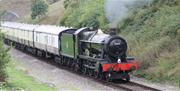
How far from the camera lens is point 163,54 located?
2686 cm

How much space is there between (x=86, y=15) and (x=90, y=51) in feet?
63.8

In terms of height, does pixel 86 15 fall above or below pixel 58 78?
above

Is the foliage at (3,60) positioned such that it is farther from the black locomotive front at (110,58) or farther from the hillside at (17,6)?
the hillside at (17,6)

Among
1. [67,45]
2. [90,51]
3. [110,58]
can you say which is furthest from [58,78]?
[67,45]

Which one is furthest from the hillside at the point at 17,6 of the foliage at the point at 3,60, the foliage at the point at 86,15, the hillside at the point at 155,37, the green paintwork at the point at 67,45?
the foliage at the point at 3,60

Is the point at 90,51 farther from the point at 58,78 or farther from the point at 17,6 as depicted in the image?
the point at 17,6

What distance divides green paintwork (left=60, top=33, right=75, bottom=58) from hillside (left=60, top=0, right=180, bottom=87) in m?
3.72

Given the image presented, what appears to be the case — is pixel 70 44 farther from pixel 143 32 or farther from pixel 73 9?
pixel 73 9

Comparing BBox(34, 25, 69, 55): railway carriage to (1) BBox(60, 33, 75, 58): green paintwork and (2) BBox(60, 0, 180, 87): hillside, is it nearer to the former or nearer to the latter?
(1) BBox(60, 33, 75, 58): green paintwork

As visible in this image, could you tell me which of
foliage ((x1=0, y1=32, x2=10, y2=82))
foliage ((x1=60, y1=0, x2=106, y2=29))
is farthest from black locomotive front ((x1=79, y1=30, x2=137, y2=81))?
foliage ((x1=60, y1=0, x2=106, y2=29))

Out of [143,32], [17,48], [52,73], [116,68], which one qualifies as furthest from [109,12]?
[17,48]

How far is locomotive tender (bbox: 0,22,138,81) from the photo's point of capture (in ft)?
81.1

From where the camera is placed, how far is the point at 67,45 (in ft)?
102

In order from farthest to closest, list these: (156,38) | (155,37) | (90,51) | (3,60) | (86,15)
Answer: (86,15) → (155,37) → (156,38) → (90,51) → (3,60)
